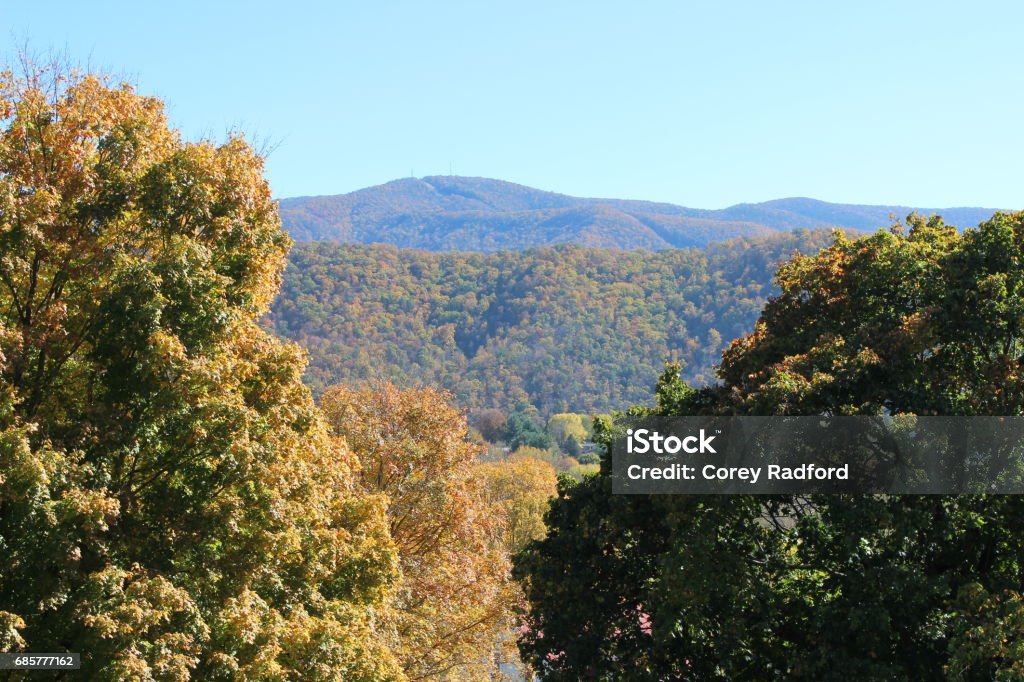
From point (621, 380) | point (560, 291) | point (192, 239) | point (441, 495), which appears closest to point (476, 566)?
point (441, 495)

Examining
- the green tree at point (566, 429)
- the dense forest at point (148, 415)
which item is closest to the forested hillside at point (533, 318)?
the green tree at point (566, 429)

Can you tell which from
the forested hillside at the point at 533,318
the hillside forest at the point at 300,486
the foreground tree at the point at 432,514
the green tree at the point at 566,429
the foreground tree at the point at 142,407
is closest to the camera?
the foreground tree at the point at 142,407

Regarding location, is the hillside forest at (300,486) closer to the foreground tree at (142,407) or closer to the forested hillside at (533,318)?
the foreground tree at (142,407)

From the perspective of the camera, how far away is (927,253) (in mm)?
14914

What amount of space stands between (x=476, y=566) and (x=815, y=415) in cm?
1186

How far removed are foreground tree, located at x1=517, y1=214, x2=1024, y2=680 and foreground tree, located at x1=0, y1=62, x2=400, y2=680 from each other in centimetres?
504

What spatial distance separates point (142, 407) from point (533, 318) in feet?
566

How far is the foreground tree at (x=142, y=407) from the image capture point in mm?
9594

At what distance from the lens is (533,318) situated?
7190 inches

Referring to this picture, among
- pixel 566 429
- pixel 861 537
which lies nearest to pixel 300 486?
pixel 861 537

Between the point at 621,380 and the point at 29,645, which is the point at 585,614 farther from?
the point at 621,380

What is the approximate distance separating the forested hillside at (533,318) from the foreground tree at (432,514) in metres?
120

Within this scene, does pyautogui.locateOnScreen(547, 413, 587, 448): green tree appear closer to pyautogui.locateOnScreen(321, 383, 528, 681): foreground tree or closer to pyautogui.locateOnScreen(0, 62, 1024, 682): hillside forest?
pyautogui.locateOnScreen(321, 383, 528, 681): foreground tree

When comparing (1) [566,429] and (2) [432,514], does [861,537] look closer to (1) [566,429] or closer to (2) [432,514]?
(2) [432,514]
